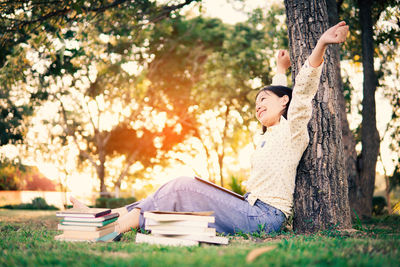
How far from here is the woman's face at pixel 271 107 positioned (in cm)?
329

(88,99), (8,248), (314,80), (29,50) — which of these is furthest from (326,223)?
(88,99)

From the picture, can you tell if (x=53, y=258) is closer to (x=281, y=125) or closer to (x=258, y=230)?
(x=258, y=230)

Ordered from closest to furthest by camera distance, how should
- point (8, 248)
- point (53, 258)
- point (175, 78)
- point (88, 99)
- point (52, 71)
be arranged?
point (53, 258) < point (8, 248) < point (52, 71) < point (175, 78) < point (88, 99)

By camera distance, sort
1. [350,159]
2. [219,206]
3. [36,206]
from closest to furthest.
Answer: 1. [219,206]
2. [350,159]
3. [36,206]

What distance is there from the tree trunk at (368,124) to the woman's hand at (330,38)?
502 centimetres

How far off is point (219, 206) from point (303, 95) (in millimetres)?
1213

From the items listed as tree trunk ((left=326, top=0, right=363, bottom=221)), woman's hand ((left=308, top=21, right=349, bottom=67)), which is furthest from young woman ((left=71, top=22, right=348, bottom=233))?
tree trunk ((left=326, top=0, right=363, bottom=221))

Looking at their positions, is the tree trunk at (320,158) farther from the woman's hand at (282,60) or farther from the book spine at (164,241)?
the book spine at (164,241)

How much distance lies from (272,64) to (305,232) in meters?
11.5

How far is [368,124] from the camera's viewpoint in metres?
7.28

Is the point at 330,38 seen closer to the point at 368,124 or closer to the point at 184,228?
the point at 184,228

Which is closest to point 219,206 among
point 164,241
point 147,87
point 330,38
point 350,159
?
point 164,241

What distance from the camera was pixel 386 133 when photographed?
13.9 m

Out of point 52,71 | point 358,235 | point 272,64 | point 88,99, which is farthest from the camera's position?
point 88,99
